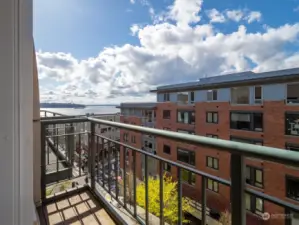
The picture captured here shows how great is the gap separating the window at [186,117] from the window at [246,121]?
1.79 meters

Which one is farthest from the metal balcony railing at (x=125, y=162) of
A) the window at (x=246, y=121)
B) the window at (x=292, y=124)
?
the window at (x=246, y=121)

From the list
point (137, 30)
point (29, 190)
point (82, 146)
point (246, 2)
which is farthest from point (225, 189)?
point (246, 2)

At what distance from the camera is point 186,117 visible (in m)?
9.16

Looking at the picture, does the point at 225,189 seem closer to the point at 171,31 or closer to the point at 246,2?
the point at 171,31

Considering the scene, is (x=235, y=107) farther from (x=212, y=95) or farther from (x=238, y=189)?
(x=238, y=189)

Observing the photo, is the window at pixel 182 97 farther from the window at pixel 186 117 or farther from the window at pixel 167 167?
the window at pixel 167 167

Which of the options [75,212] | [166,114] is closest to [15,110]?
[75,212]

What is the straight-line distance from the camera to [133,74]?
38.9ft

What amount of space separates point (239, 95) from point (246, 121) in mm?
950

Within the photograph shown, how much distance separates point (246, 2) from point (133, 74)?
6.53 meters

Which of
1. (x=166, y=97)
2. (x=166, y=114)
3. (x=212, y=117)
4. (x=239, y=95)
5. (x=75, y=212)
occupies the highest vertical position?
(x=166, y=97)

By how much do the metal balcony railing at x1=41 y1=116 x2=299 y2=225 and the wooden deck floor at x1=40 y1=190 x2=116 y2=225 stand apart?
0.48 ft

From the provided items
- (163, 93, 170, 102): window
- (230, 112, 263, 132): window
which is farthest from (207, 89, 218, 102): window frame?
(163, 93, 170, 102): window

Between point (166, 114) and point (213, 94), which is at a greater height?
point (213, 94)
